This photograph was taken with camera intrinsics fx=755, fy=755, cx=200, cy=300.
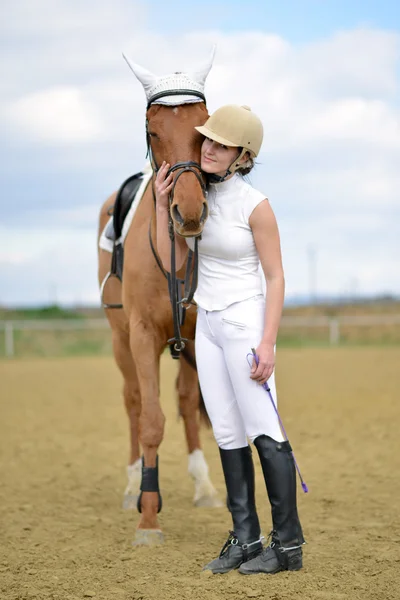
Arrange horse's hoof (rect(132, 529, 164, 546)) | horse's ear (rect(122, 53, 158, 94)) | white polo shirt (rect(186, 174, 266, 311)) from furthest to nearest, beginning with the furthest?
horse's hoof (rect(132, 529, 164, 546)), horse's ear (rect(122, 53, 158, 94)), white polo shirt (rect(186, 174, 266, 311))

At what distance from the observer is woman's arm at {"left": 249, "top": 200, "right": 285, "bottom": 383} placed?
3.39m

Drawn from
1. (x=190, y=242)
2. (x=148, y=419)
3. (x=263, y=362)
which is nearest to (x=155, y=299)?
(x=148, y=419)

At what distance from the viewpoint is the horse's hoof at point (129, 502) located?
5473 millimetres

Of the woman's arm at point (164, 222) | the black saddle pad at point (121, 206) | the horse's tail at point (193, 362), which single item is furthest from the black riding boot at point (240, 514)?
the black saddle pad at point (121, 206)

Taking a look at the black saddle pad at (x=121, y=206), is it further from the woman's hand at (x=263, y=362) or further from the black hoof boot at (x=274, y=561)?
the black hoof boot at (x=274, y=561)

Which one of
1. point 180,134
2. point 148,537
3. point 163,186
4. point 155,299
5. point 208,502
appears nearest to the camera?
point 163,186

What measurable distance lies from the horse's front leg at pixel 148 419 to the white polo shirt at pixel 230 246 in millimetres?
983

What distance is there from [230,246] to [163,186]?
444mm

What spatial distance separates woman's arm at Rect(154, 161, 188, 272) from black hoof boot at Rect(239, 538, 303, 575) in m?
1.45

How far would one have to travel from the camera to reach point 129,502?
18.0ft

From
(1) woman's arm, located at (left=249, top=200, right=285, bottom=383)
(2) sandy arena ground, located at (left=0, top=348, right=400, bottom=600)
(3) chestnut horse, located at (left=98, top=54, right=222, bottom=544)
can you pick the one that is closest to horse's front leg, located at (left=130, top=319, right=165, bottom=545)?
(3) chestnut horse, located at (left=98, top=54, right=222, bottom=544)

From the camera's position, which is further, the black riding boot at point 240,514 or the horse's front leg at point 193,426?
the horse's front leg at point 193,426

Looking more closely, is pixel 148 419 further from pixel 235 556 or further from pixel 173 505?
pixel 173 505

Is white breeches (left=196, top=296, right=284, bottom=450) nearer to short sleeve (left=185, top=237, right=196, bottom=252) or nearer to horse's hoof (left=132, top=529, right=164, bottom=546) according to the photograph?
short sleeve (left=185, top=237, right=196, bottom=252)
